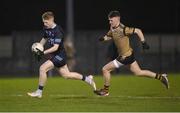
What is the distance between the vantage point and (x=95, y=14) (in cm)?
4978

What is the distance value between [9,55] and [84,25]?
1000cm

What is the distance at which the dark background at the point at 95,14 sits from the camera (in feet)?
161

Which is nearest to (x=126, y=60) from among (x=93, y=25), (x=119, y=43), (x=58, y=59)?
(x=119, y=43)

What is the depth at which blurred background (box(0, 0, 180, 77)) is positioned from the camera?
39.7 meters

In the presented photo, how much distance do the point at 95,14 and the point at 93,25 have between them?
0.82 metres

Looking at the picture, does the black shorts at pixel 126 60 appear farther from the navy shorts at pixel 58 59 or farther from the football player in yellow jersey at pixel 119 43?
the navy shorts at pixel 58 59

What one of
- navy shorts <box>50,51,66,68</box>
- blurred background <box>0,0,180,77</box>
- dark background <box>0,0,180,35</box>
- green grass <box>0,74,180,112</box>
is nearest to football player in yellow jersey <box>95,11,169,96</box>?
green grass <box>0,74,180,112</box>

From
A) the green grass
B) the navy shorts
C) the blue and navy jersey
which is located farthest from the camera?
the navy shorts

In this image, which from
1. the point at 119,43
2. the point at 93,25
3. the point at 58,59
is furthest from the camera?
the point at 93,25

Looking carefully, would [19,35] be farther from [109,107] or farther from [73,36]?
[109,107]

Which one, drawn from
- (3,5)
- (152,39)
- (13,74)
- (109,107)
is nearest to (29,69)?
(13,74)

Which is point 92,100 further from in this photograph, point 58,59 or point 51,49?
point 51,49

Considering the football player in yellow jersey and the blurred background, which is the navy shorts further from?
the blurred background

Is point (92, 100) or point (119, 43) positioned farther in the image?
point (119, 43)
